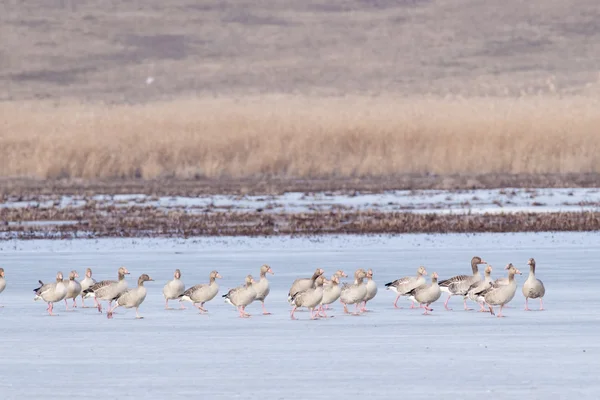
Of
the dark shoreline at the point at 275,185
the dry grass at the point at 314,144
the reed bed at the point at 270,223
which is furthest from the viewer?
the dry grass at the point at 314,144

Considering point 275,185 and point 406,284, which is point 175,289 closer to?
point 406,284

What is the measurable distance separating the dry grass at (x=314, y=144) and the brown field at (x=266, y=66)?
163 millimetres

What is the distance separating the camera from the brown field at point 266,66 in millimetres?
48406

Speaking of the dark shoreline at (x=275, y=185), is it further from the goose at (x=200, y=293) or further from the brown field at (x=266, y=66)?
the goose at (x=200, y=293)

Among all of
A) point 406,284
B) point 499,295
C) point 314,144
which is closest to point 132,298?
point 406,284

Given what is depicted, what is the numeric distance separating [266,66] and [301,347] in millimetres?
74540

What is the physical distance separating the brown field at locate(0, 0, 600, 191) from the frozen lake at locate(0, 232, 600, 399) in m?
31.1

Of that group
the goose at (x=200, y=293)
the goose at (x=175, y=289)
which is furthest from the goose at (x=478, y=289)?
the goose at (x=175, y=289)

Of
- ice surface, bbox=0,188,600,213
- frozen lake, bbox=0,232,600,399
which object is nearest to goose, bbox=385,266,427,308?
frozen lake, bbox=0,232,600,399

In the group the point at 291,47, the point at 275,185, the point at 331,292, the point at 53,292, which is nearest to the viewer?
the point at 331,292

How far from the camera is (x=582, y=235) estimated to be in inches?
861

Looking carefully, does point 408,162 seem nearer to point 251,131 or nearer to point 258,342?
point 251,131

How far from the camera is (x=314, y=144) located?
4531cm

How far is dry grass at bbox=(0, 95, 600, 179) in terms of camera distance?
4219 cm
